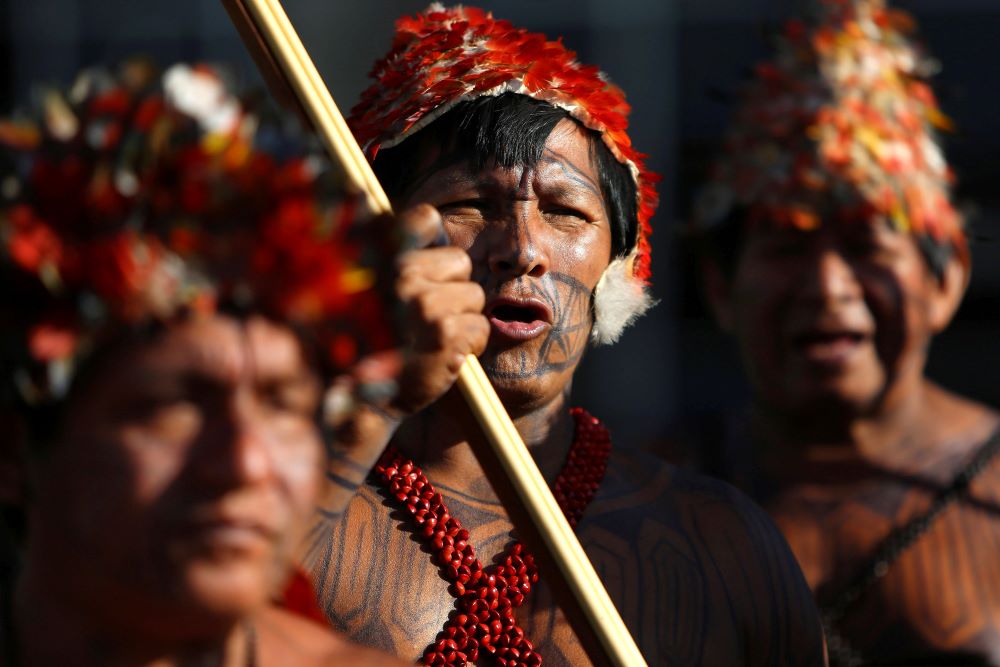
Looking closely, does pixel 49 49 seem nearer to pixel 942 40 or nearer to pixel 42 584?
pixel 942 40

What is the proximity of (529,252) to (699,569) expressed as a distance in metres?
0.71

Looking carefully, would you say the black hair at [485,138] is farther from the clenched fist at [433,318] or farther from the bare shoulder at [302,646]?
the bare shoulder at [302,646]

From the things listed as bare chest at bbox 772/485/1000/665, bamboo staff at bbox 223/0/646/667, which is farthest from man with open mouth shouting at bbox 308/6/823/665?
bare chest at bbox 772/485/1000/665

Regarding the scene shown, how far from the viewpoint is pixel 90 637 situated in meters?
2.17

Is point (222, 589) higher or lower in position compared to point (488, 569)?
higher

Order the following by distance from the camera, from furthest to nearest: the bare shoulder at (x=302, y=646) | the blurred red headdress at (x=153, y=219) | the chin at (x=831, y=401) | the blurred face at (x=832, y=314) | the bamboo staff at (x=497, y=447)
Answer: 1. the chin at (x=831, y=401)
2. the blurred face at (x=832, y=314)
3. the bamboo staff at (x=497, y=447)
4. the bare shoulder at (x=302, y=646)
5. the blurred red headdress at (x=153, y=219)

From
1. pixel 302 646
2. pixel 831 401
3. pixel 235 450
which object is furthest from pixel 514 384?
pixel 831 401

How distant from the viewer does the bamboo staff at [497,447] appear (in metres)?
2.89

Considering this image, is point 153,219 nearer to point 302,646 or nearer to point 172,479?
point 172,479

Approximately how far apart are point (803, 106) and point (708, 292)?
2.17ft

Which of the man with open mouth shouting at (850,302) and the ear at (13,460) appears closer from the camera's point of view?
the ear at (13,460)

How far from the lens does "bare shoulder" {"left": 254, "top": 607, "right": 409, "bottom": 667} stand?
237 cm

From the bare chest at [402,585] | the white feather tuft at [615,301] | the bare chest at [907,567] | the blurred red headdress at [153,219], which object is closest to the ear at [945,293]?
the bare chest at [907,567]

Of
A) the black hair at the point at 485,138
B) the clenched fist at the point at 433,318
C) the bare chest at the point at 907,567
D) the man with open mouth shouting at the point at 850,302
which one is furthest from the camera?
the man with open mouth shouting at the point at 850,302
